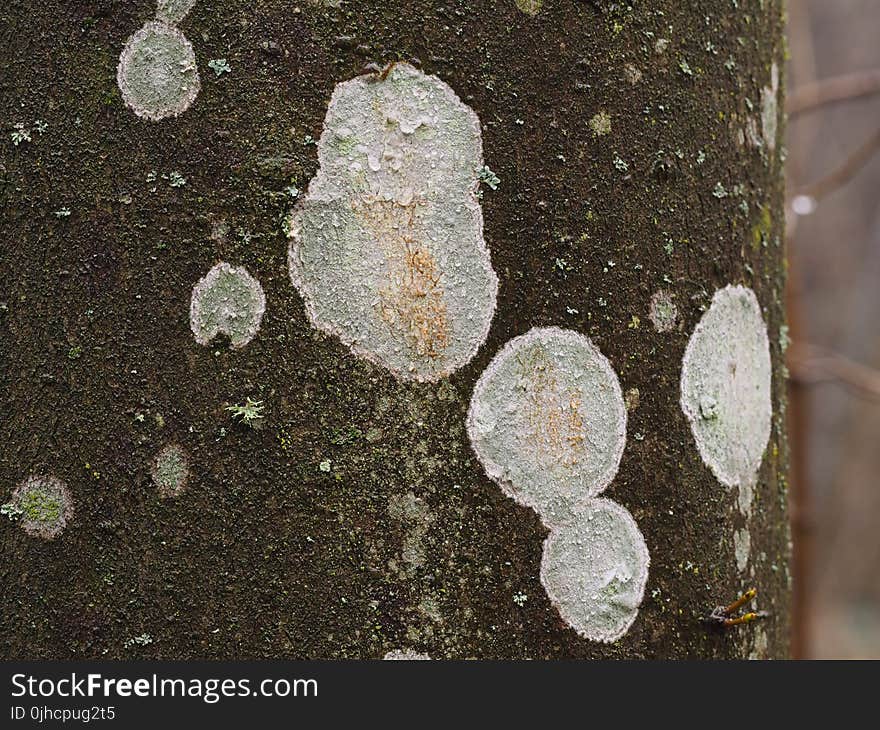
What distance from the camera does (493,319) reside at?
633 millimetres

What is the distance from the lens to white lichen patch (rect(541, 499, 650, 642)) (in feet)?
2.10

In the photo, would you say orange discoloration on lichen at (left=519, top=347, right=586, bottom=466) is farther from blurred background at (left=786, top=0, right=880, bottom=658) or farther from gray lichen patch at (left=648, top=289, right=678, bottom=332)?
blurred background at (left=786, top=0, right=880, bottom=658)

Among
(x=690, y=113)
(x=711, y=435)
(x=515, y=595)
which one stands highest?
(x=690, y=113)

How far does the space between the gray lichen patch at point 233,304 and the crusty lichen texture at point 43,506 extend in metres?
0.16

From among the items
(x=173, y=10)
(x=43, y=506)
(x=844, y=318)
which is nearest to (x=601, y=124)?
(x=173, y=10)

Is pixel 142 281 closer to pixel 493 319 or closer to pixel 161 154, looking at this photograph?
pixel 161 154

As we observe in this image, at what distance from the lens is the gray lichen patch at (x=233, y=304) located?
61cm

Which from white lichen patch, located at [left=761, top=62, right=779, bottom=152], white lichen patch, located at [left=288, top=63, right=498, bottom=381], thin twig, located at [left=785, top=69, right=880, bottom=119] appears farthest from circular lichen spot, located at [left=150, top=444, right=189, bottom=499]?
thin twig, located at [left=785, top=69, right=880, bottom=119]

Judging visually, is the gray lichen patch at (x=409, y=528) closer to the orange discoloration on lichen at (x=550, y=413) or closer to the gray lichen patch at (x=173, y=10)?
the orange discoloration on lichen at (x=550, y=413)

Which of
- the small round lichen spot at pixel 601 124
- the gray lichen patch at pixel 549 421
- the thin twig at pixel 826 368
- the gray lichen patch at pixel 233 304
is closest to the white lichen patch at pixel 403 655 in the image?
the gray lichen patch at pixel 549 421

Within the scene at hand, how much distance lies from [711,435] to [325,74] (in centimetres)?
41

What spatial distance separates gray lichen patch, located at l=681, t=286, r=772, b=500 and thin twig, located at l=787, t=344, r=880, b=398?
1403 millimetres

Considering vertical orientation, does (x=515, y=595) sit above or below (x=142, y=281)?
below

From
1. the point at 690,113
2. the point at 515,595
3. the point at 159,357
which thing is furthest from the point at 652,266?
the point at 159,357
